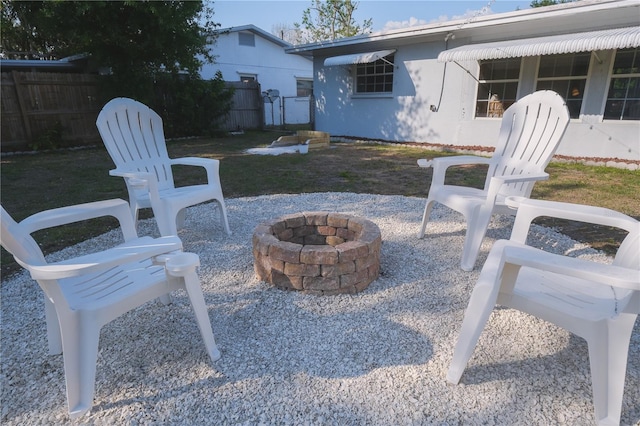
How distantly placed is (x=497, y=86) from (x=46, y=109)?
9.94 meters

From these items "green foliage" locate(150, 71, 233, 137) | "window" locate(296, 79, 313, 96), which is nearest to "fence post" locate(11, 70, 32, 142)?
"green foliage" locate(150, 71, 233, 137)

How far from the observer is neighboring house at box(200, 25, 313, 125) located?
13289 mm

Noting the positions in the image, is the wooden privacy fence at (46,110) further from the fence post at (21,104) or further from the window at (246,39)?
the window at (246,39)

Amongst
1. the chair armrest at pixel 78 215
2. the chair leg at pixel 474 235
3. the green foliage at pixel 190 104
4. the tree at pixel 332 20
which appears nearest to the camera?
the chair armrest at pixel 78 215

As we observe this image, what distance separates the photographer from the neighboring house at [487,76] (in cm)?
562

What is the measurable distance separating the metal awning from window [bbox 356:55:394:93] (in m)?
0.24

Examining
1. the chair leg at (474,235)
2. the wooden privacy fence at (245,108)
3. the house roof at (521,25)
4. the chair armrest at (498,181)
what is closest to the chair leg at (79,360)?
the chair leg at (474,235)

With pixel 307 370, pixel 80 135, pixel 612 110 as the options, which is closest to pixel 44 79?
pixel 80 135

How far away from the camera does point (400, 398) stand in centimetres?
145

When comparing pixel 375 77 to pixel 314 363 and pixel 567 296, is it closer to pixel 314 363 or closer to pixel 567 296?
pixel 567 296

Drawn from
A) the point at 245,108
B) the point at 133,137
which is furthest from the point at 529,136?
the point at 245,108

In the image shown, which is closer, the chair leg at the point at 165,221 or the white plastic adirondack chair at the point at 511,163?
the white plastic adirondack chair at the point at 511,163

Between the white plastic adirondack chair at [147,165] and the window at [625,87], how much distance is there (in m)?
6.60

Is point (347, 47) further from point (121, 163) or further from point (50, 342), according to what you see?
point (50, 342)
